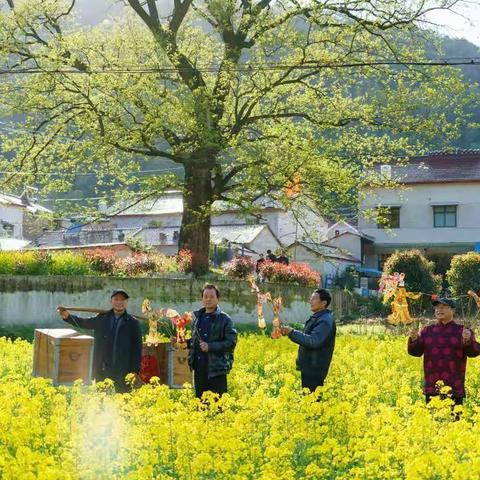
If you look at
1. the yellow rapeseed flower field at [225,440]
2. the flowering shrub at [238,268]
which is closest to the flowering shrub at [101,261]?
the flowering shrub at [238,268]

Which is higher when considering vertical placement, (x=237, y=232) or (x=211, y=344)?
(x=237, y=232)

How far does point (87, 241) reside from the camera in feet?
180

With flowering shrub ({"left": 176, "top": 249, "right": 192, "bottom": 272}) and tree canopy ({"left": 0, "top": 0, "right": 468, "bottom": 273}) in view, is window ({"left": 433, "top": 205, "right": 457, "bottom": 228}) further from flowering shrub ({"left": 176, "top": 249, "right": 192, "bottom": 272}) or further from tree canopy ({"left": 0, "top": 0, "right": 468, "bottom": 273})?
flowering shrub ({"left": 176, "top": 249, "right": 192, "bottom": 272})

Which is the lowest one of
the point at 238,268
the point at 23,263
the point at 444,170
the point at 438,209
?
the point at 23,263

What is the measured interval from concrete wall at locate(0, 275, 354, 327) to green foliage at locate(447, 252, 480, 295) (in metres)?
10.5

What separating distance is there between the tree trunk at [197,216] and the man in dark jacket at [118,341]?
48.7 ft

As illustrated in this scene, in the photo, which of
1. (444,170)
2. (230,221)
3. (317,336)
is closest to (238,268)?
(317,336)

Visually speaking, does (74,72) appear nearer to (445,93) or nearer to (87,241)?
(445,93)

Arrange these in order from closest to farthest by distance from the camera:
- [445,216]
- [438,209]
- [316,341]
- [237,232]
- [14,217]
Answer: [316,341] → [237,232] → [445,216] → [438,209] → [14,217]

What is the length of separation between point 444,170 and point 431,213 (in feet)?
9.45

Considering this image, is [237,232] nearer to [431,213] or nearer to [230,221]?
[230,221]

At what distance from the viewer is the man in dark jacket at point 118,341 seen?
10.3 metres

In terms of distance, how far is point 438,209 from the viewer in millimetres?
50750

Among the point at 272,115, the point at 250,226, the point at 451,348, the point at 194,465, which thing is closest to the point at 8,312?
the point at 272,115
